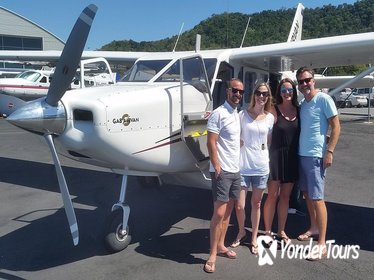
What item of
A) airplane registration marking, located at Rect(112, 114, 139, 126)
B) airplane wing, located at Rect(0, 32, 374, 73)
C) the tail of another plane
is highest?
the tail of another plane

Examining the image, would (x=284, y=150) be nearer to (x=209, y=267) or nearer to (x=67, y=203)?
(x=209, y=267)

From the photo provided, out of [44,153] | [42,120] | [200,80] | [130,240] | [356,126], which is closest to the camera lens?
[42,120]

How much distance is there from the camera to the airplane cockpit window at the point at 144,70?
5285 mm

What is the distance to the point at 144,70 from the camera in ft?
17.9

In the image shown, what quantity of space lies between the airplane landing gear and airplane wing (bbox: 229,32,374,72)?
2.88m

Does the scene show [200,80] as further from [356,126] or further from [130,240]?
[356,126]

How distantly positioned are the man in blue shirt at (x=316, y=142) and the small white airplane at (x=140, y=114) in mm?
1224

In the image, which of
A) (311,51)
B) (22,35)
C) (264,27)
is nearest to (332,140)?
(311,51)

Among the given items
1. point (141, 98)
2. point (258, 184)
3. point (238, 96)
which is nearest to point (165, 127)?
point (141, 98)

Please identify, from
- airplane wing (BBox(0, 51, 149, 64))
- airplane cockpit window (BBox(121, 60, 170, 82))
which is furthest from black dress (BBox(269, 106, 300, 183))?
airplane wing (BBox(0, 51, 149, 64))

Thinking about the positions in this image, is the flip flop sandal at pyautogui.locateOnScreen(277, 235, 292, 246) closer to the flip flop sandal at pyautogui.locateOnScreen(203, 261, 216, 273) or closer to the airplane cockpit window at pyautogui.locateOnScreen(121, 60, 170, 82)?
the flip flop sandal at pyautogui.locateOnScreen(203, 261, 216, 273)

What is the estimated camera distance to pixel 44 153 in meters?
11.1

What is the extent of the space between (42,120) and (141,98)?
3.42ft

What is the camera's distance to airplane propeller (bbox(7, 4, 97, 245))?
380 cm
